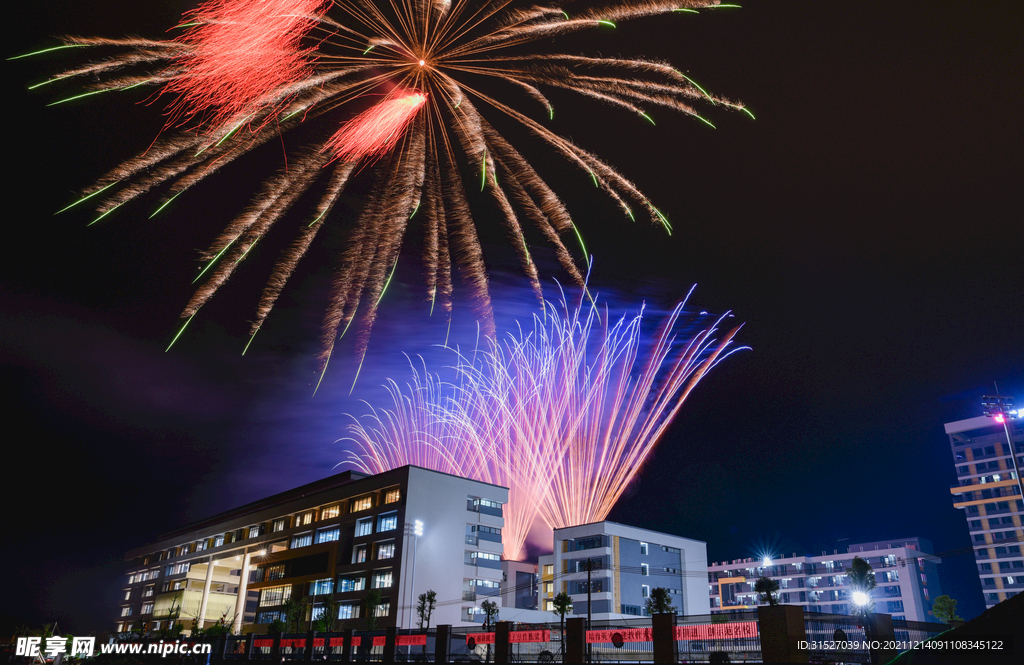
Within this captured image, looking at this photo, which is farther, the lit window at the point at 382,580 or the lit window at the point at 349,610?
the lit window at the point at 349,610

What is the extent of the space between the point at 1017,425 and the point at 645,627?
120 metres

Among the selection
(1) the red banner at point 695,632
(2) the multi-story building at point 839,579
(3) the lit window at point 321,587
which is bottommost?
(1) the red banner at point 695,632

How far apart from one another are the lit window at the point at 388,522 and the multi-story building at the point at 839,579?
71.0m

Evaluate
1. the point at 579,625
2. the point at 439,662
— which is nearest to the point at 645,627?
the point at 579,625

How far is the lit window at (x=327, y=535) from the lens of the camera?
256 feet

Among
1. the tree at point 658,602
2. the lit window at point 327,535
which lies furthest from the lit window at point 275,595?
the tree at point 658,602

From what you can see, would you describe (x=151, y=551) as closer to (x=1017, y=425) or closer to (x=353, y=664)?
(x=353, y=664)

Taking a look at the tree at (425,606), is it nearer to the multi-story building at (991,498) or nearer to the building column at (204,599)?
the building column at (204,599)

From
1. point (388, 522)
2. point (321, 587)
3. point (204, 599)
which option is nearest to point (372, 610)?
point (388, 522)

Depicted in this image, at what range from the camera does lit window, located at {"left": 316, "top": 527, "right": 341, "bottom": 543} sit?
77938mm

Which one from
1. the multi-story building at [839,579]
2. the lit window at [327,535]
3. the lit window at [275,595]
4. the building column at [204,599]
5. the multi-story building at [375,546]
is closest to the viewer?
the multi-story building at [375,546]

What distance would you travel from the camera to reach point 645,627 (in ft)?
102

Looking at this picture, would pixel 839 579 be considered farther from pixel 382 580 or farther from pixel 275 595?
pixel 275 595

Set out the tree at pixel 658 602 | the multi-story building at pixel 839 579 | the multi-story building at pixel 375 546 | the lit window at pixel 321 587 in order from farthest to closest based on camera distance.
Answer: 1. the multi-story building at pixel 839 579
2. the lit window at pixel 321 587
3. the multi-story building at pixel 375 546
4. the tree at pixel 658 602
